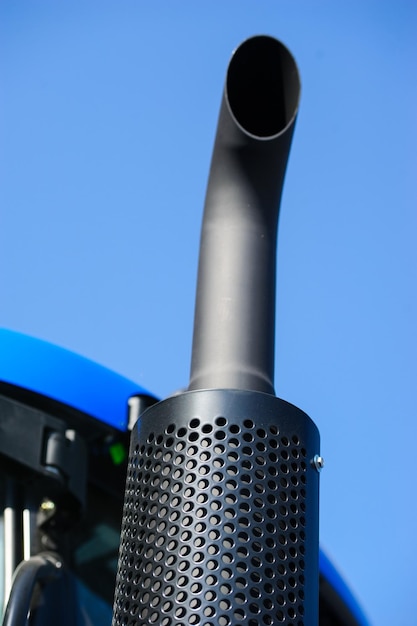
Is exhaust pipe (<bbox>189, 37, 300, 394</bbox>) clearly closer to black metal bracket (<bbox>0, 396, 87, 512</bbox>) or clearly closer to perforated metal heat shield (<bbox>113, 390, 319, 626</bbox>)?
perforated metal heat shield (<bbox>113, 390, 319, 626</bbox>)

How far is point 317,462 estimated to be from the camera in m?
1.46

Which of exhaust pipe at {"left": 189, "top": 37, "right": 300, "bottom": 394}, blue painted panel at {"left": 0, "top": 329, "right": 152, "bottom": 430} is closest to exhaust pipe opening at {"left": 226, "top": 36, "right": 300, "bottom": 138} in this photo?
exhaust pipe at {"left": 189, "top": 37, "right": 300, "bottom": 394}

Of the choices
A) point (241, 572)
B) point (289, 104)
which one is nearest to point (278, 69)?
point (289, 104)

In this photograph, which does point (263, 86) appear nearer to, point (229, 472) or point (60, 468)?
point (229, 472)

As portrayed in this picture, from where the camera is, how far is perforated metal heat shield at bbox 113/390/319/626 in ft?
4.26

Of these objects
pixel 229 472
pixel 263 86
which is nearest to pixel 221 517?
pixel 229 472

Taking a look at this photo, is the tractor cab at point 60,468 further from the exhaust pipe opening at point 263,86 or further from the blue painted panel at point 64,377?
the exhaust pipe opening at point 263,86

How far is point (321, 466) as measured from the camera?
147 cm

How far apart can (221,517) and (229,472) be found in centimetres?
6

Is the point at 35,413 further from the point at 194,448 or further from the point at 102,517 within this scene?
the point at 194,448

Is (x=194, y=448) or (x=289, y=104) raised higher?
(x=289, y=104)

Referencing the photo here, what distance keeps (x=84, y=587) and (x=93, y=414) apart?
427 millimetres

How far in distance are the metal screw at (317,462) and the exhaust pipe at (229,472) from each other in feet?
0.04

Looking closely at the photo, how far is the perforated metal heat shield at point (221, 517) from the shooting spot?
4.26ft
